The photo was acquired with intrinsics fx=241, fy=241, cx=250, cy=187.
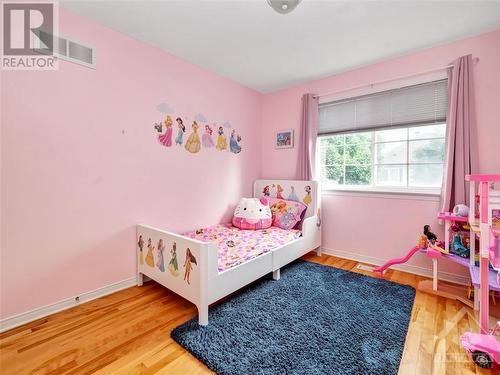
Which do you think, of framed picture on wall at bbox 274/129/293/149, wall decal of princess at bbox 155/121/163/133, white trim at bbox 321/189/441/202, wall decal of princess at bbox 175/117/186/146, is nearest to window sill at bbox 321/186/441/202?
white trim at bbox 321/189/441/202

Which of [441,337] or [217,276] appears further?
[217,276]

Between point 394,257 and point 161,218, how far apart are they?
258cm

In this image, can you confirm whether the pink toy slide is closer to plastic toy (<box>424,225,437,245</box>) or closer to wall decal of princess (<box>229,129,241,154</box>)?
plastic toy (<box>424,225,437,245</box>)

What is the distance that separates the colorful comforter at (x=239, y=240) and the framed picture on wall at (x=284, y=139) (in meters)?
1.26

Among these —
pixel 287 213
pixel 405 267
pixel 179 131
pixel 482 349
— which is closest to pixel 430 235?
pixel 405 267

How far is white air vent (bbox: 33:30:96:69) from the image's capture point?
1.77m

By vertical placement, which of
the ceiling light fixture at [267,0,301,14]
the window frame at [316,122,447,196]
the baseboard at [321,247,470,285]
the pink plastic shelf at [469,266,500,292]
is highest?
the ceiling light fixture at [267,0,301,14]

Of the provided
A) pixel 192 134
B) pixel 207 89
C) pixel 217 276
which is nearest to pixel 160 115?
pixel 192 134

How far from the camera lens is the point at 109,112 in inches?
82.4

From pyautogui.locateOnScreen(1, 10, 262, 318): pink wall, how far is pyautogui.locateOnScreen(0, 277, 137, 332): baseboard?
0.04 metres

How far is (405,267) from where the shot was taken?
2.64m

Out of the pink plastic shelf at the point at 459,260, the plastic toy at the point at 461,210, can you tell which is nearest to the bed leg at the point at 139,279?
the pink plastic shelf at the point at 459,260

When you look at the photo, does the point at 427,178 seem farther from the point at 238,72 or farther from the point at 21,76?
the point at 21,76

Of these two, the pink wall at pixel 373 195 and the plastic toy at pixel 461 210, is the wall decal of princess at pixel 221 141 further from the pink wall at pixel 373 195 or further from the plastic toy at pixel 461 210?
Answer: the plastic toy at pixel 461 210
